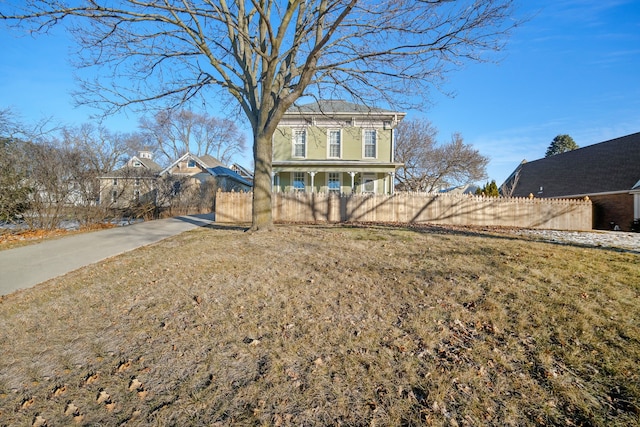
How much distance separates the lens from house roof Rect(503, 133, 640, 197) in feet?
60.6

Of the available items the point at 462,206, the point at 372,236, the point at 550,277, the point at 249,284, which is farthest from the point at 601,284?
the point at 462,206

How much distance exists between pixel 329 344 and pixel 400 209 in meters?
12.9

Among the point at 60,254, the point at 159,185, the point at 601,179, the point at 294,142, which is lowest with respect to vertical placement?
the point at 60,254

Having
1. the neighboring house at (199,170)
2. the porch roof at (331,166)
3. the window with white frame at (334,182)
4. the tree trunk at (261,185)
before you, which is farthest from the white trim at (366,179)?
the neighboring house at (199,170)

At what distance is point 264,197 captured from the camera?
357 inches

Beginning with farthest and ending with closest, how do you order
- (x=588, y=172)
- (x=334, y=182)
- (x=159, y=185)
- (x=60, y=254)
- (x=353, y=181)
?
1. (x=588, y=172)
2. (x=334, y=182)
3. (x=353, y=181)
4. (x=159, y=185)
5. (x=60, y=254)

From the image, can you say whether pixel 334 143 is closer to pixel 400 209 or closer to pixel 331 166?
pixel 331 166

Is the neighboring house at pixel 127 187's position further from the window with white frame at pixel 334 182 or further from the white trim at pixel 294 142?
the window with white frame at pixel 334 182

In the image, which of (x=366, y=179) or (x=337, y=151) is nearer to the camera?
(x=337, y=151)

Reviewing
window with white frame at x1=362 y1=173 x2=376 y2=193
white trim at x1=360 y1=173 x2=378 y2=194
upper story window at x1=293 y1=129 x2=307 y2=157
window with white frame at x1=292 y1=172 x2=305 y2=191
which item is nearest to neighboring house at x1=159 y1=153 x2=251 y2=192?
window with white frame at x1=292 y1=172 x2=305 y2=191

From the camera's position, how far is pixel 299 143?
1997cm

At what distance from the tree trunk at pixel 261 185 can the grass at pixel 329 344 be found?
3.34 meters

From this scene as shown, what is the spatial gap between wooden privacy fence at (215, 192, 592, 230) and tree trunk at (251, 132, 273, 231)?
5.96 metres

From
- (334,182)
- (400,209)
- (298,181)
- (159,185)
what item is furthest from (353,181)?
(159,185)
